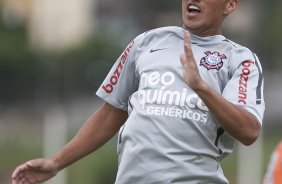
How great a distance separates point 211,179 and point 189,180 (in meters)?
0.13

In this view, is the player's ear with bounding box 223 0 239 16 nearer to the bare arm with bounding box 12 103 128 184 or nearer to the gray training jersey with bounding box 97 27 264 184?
the gray training jersey with bounding box 97 27 264 184

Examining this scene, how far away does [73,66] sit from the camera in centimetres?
3159

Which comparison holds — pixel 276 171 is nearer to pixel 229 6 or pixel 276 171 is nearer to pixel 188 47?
pixel 229 6

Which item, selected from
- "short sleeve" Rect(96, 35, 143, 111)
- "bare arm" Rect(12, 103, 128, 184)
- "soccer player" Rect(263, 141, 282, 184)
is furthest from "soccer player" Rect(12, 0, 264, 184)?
"soccer player" Rect(263, 141, 282, 184)

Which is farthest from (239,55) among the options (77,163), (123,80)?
(77,163)

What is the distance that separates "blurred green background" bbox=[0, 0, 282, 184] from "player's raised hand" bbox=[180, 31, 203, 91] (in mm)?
12586

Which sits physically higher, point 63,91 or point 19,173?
point 19,173

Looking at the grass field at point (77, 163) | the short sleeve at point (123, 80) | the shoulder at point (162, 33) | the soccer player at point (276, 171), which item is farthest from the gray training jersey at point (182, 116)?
the grass field at point (77, 163)

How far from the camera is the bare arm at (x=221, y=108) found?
21.8ft

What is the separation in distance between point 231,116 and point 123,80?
3.35 ft

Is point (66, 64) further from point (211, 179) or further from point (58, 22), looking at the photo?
point (211, 179)

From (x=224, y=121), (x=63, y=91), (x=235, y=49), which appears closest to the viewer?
(x=224, y=121)

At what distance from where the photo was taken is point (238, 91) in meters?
6.96

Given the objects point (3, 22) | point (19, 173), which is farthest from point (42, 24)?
point (19, 173)
